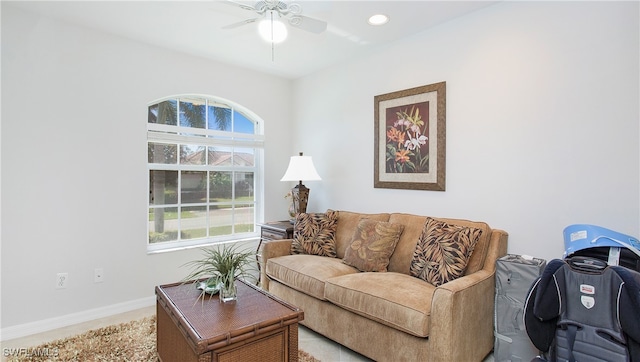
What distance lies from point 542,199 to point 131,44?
387cm

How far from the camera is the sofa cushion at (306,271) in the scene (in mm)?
2584

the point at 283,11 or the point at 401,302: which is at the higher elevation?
the point at 283,11

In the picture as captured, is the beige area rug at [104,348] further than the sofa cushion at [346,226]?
No

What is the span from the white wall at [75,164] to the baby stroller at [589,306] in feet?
10.6

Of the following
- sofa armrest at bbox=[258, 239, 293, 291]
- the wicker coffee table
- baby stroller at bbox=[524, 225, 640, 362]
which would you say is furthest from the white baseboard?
baby stroller at bbox=[524, 225, 640, 362]

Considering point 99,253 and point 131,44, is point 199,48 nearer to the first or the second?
point 131,44

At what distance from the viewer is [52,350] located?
237cm

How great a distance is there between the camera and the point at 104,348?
94.0 inches

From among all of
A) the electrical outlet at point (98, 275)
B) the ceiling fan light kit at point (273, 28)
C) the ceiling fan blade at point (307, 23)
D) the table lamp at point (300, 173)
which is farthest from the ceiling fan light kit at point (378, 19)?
the electrical outlet at point (98, 275)

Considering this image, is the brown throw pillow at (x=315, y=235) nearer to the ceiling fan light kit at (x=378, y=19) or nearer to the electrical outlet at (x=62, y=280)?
the ceiling fan light kit at (x=378, y=19)

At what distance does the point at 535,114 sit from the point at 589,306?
1351 millimetres

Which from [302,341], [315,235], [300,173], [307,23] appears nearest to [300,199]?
[300,173]

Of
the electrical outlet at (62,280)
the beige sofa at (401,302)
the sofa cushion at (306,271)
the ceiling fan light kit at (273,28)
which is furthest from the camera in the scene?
the electrical outlet at (62,280)

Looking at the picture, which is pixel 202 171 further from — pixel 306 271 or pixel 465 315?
pixel 465 315
